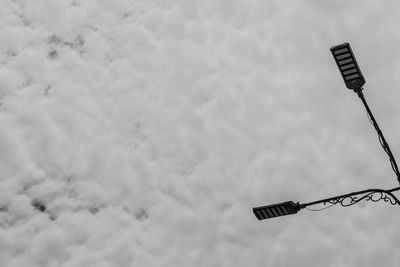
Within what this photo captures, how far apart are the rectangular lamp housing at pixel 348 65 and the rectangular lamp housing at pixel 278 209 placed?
2725 mm

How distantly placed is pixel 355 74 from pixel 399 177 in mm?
2169

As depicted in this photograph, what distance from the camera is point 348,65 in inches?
296

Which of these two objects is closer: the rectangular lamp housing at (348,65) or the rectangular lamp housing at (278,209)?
the rectangular lamp housing at (348,65)

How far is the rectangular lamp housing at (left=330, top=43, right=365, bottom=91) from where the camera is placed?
7.34 m

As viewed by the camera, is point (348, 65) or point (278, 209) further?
point (278, 209)

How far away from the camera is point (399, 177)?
24.6 feet

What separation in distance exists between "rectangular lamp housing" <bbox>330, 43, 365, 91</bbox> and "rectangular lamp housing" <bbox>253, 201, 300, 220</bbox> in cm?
272

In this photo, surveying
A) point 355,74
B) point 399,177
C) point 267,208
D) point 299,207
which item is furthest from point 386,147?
point 267,208

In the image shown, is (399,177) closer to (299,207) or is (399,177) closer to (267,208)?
(299,207)

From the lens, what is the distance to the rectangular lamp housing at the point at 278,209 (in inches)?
323

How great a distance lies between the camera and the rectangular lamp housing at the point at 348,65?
734cm

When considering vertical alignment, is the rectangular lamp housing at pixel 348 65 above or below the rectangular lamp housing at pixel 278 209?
above

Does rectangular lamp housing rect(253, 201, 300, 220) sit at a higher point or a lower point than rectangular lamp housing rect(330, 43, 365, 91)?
lower

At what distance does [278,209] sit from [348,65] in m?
3.27
